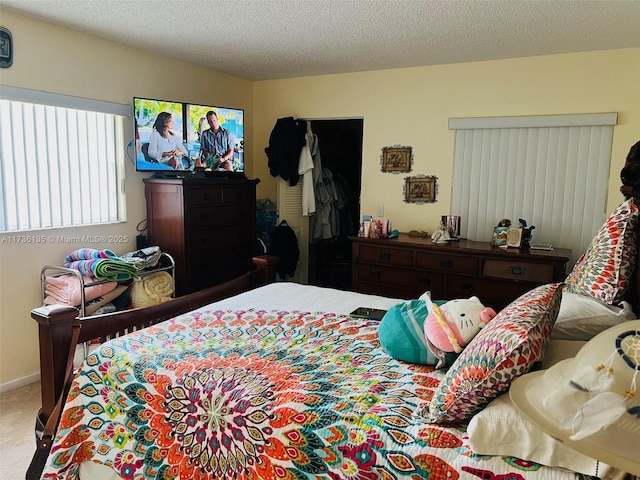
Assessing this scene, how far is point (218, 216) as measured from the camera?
3.92m

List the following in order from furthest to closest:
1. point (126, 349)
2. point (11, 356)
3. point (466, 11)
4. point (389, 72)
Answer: point (389, 72)
point (11, 356)
point (466, 11)
point (126, 349)

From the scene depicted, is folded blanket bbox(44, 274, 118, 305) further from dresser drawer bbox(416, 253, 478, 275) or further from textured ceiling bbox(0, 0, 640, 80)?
dresser drawer bbox(416, 253, 478, 275)

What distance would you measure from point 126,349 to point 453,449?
1252 millimetres

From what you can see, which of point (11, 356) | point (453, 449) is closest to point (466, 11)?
point (453, 449)

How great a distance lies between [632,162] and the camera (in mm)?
1611

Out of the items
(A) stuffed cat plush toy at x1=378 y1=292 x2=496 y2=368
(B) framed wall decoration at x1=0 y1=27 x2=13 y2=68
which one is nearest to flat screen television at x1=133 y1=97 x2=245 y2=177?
(B) framed wall decoration at x1=0 y1=27 x2=13 y2=68

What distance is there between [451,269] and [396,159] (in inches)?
48.2

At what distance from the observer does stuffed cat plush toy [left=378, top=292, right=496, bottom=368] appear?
Result: 1.63 metres

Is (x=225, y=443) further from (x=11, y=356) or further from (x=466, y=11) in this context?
(x=466, y=11)

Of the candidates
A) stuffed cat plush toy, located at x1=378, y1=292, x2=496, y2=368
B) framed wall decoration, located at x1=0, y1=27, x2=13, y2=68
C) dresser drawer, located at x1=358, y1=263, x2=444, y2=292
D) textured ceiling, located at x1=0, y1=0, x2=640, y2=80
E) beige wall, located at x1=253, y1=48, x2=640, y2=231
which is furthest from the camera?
dresser drawer, located at x1=358, y1=263, x2=444, y2=292

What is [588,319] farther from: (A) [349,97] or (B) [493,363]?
(A) [349,97]

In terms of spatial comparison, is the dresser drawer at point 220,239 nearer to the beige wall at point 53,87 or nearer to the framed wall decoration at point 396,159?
the beige wall at point 53,87

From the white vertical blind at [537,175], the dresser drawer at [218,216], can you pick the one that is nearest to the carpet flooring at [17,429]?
the dresser drawer at [218,216]

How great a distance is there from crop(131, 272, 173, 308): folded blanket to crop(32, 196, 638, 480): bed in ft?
4.36
